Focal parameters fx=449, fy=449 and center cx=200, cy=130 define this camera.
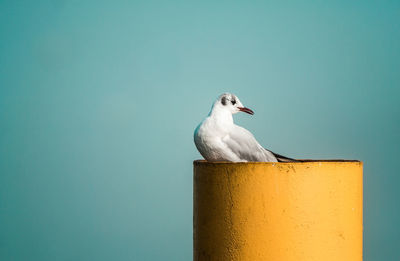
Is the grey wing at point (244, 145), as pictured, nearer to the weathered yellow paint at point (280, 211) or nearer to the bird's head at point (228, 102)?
the bird's head at point (228, 102)

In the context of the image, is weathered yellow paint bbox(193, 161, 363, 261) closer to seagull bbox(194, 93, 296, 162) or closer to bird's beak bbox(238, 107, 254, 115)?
seagull bbox(194, 93, 296, 162)

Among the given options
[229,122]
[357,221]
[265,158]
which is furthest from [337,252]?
[229,122]

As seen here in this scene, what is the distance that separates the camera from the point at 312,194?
257 cm

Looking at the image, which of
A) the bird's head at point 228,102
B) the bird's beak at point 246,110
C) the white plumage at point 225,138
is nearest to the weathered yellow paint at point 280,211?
the white plumage at point 225,138

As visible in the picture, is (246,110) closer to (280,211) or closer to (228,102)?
(228,102)

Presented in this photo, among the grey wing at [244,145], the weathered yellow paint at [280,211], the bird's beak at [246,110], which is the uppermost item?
the bird's beak at [246,110]

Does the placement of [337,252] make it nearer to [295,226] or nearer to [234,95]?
[295,226]

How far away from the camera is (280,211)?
2545mm

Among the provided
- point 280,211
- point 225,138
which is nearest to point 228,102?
point 225,138

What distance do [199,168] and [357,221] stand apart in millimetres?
1036

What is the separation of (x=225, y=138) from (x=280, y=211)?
816 mm

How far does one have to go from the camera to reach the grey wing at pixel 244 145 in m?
3.19

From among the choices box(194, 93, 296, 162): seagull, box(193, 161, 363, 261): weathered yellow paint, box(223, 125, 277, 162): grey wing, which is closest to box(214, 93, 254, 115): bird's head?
box(194, 93, 296, 162): seagull

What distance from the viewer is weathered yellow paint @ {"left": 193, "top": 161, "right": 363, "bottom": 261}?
2.55 m
